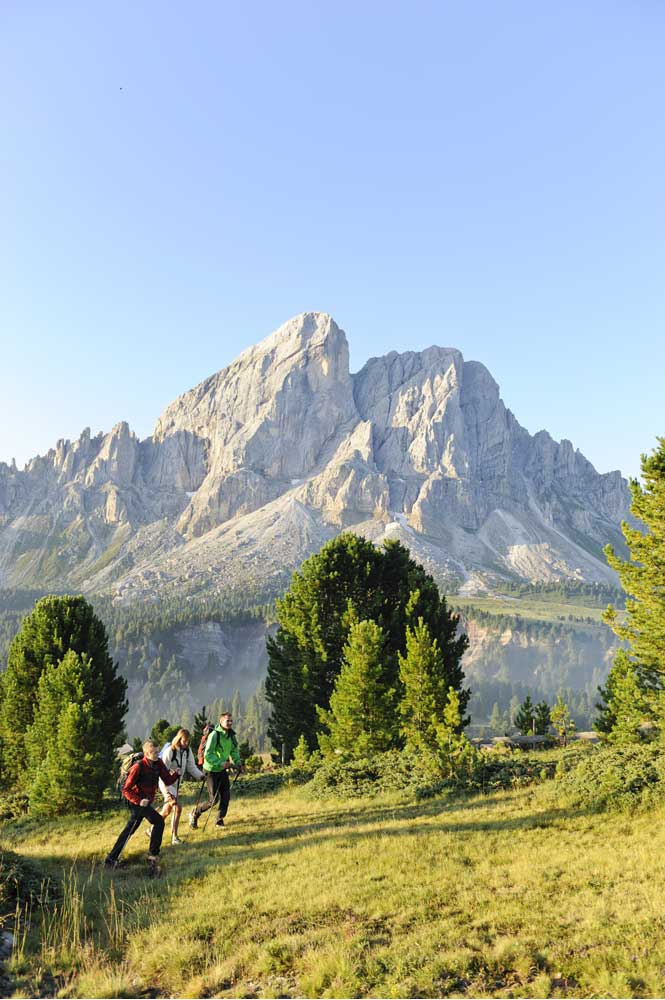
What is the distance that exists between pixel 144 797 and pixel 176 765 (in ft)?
7.67

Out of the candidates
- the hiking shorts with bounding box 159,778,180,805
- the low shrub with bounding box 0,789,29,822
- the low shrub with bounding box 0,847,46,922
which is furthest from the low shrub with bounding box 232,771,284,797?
the low shrub with bounding box 0,847,46,922

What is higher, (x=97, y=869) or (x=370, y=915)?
(x=370, y=915)

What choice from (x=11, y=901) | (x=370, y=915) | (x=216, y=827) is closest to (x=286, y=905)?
(x=370, y=915)

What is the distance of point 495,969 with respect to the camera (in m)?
6.89

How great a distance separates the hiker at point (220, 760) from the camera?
14.7 metres

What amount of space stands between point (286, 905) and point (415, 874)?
2.56 meters

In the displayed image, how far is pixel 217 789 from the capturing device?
50.0 ft

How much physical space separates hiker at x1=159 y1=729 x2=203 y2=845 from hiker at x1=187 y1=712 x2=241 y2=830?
443 millimetres

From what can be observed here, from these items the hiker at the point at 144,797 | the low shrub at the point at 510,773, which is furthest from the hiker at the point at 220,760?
the low shrub at the point at 510,773

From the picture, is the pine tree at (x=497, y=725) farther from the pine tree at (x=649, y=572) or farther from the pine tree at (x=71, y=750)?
the pine tree at (x=71, y=750)

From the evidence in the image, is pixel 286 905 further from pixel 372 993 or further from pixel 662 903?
pixel 662 903

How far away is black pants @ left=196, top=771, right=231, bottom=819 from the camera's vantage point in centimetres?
1505

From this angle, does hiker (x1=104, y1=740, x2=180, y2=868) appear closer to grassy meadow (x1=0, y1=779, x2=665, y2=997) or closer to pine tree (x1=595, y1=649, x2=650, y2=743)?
grassy meadow (x1=0, y1=779, x2=665, y2=997)

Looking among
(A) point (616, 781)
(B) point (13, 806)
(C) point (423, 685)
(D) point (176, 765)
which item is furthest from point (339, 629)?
(A) point (616, 781)
